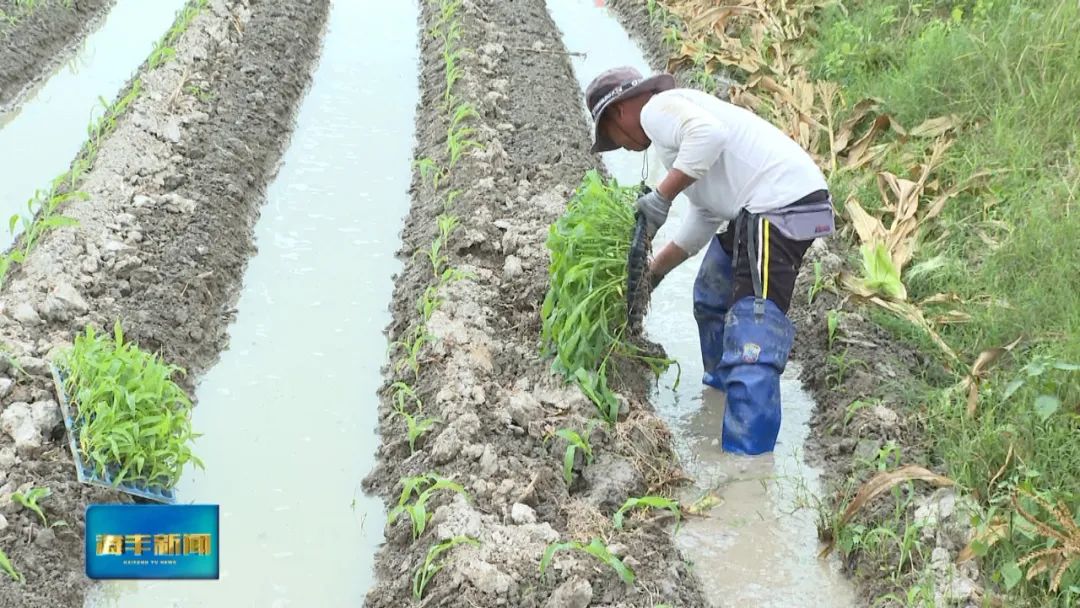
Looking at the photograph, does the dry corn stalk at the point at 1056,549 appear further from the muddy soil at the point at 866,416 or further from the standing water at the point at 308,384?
the standing water at the point at 308,384

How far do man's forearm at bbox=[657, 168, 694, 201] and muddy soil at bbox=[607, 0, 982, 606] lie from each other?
1112mm

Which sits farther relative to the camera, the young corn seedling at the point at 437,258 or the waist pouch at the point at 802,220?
the young corn seedling at the point at 437,258

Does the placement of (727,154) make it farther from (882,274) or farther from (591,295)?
(882,274)

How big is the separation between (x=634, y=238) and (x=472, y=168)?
7.05 feet

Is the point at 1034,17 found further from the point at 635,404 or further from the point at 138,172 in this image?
the point at 138,172

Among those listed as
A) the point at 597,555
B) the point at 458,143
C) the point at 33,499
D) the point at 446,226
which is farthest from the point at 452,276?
the point at 33,499

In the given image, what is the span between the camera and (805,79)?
693cm

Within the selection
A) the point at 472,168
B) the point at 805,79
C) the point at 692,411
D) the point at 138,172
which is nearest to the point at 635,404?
the point at 692,411

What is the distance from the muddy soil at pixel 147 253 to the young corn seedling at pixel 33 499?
0.09 ft

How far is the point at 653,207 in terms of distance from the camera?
3922 millimetres

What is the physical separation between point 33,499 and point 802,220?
2796 mm

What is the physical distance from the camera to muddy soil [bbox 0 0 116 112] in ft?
23.8

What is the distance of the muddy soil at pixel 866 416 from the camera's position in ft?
11.2

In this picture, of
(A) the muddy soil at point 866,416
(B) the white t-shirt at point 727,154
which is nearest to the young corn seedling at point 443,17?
(A) the muddy soil at point 866,416
